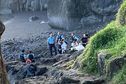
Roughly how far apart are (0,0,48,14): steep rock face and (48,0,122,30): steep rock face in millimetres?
13112

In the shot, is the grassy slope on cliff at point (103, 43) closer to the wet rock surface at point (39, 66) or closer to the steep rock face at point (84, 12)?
the wet rock surface at point (39, 66)

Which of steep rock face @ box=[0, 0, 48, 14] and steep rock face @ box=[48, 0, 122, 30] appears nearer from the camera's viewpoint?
steep rock face @ box=[48, 0, 122, 30]

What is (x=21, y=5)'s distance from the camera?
58594mm

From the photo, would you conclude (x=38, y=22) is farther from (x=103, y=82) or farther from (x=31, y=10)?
(x=103, y=82)

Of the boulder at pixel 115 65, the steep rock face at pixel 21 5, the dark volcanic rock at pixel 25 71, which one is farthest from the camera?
the steep rock face at pixel 21 5

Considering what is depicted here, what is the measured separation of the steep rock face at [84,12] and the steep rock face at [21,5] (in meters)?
13.1

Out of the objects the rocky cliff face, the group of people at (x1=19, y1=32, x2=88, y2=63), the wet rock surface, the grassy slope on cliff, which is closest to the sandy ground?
the rocky cliff face

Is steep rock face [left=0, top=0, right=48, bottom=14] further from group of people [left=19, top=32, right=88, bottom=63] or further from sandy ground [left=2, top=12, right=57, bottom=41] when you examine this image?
group of people [left=19, top=32, right=88, bottom=63]

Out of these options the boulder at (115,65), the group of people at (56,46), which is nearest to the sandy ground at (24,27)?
the group of people at (56,46)

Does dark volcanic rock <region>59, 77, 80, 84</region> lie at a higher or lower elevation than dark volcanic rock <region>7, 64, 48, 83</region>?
Answer: higher

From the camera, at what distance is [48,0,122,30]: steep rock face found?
4109 cm

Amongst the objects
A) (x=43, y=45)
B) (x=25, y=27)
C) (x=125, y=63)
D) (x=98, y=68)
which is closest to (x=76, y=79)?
(x=98, y=68)

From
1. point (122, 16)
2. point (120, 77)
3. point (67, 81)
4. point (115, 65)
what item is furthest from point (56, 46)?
point (120, 77)

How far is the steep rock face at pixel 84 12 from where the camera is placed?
4109 centimetres
